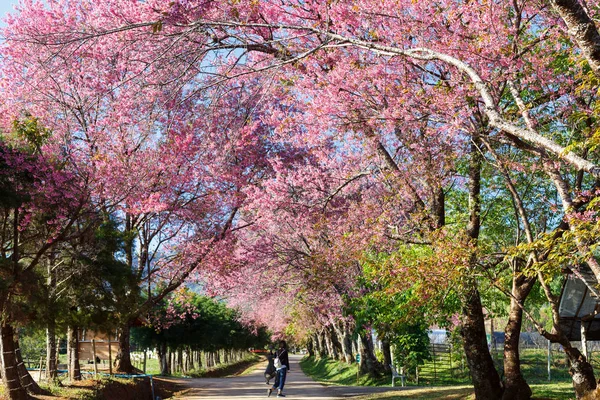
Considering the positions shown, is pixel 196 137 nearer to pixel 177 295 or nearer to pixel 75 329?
pixel 75 329

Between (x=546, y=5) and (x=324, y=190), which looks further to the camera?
(x=324, y=190)

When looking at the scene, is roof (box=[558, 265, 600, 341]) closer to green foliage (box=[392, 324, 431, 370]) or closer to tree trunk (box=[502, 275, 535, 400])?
tree trunk (box=[502, 275, 535, 400])

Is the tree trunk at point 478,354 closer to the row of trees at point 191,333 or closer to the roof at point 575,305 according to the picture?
the roof at point 575,305

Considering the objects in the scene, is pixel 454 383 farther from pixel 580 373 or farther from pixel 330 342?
pixel 330 342

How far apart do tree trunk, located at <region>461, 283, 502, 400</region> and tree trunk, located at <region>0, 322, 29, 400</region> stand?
878 cm

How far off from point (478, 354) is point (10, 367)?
9.28 m

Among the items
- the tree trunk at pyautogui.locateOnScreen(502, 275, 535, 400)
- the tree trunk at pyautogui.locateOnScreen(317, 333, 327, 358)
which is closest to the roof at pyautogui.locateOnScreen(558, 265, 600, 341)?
the tree trunk at pyautogui.locateOnScreen(502, 275, 535, 400)

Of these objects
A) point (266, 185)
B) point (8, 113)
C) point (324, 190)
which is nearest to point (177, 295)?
point (266, 185)

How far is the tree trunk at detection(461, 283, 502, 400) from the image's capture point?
11758 millimetres

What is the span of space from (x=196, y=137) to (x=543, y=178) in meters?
9.39

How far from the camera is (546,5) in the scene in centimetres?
969

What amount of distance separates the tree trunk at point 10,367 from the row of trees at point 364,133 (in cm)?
43

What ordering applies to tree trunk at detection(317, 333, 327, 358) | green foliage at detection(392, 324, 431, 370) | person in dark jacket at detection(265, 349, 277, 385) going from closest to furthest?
person in dark jacket at detection(265, 349, 277, 385) < green foliage at detection(392, 324, 431, 370) < tree trunk at detection(317, 333, 327, 358)

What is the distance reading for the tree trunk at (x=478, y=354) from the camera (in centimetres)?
1176
